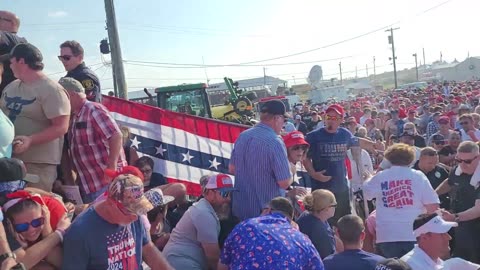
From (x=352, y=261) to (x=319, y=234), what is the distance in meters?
0.70

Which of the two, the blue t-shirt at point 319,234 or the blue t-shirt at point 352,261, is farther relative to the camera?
the blue t-shirt at point 319,234

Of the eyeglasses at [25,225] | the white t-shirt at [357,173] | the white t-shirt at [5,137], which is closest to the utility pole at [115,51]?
the white t-shirt at [357,173]

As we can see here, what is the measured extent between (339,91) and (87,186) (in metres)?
49.6

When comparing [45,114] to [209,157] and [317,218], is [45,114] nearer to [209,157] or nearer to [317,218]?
[317,218]

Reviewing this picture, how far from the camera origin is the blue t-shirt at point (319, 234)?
430 cm

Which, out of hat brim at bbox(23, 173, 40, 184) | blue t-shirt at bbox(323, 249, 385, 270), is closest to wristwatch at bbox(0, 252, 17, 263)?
hat brim at bbox(23, 173, 40, 184)

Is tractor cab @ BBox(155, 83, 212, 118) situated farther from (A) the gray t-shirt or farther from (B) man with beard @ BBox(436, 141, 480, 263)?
(A) the gray t-shirt

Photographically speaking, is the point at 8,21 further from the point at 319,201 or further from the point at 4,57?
the point at 319,201

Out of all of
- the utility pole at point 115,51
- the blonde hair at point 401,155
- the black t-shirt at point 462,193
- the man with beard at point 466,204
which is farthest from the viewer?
the utility pole at point 115,51

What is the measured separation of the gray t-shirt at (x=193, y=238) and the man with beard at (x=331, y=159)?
7.58 feet

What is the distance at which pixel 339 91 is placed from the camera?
5212 centimetres

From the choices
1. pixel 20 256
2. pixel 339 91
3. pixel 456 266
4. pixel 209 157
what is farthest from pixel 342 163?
pixel 339 91

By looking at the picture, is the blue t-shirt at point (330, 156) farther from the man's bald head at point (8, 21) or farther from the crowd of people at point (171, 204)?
the man's bald head at point (8, 21)

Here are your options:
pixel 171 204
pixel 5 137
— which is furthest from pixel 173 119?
pixel 5 137
